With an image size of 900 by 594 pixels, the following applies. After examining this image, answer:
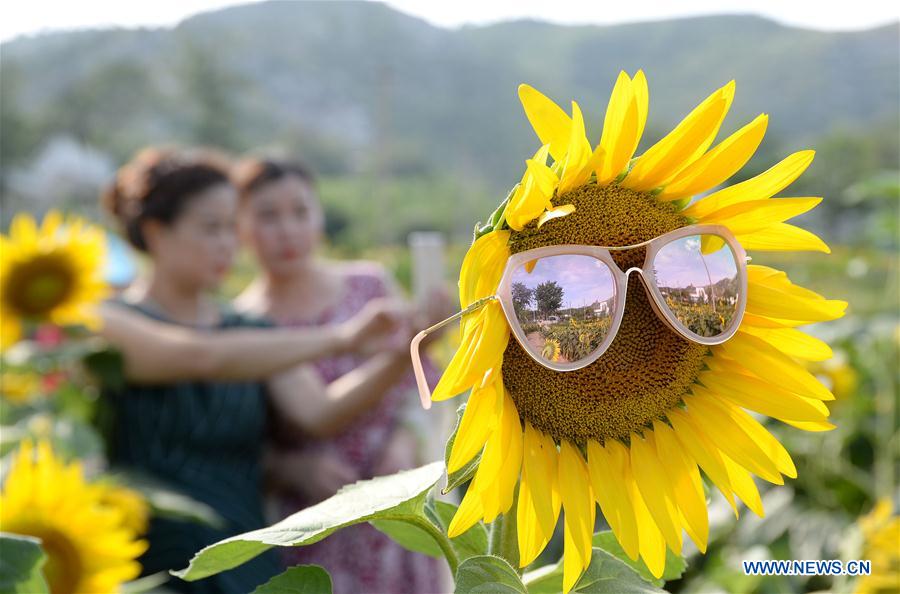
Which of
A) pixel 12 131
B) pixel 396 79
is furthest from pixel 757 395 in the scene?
pixel 396 79

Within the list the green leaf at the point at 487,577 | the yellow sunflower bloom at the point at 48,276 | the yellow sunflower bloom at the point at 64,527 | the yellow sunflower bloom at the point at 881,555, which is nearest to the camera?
the green leaf at the point at 487,577

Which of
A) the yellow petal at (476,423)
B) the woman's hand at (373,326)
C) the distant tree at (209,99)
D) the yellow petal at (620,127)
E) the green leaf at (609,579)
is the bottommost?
the woman's hand at (373,326)

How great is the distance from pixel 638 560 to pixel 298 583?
0.56 feet

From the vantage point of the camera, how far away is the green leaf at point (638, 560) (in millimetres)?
423

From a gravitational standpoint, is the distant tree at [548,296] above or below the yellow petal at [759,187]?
below

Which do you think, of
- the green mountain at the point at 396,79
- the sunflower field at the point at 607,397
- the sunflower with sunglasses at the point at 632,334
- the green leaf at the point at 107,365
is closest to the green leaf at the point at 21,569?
the sunflower field at the point at 607,397

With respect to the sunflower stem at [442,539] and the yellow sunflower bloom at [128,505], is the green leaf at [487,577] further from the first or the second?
the yellow sunflower bloom at [128,505]

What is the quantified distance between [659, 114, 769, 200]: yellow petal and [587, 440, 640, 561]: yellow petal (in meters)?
0.12

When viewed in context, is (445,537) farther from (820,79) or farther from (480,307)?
(820,79)

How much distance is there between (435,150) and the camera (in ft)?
108

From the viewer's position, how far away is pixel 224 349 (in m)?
1.54

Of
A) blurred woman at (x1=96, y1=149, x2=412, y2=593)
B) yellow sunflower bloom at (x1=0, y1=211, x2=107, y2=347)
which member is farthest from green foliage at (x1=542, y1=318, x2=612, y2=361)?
yellow sunflower bloom at (x1=0, y1=211, x2=107, y2=347)

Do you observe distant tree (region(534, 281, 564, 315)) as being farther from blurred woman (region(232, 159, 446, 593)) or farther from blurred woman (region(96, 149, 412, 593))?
blurred woman (region(232, 159, 446, 593))

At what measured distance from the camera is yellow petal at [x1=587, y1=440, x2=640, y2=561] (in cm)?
37
